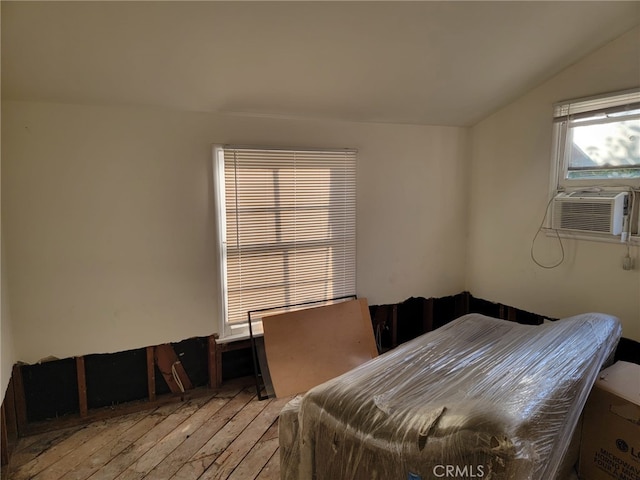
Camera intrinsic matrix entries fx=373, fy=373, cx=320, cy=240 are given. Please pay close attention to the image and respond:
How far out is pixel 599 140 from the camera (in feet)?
8.53

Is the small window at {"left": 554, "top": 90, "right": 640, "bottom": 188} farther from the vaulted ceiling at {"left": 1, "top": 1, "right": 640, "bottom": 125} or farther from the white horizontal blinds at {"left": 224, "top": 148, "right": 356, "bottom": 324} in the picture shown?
the white horizontal blinds at {"left": 224, "top": 148, "right": 356, "bottom": 324}

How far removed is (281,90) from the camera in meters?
2.40

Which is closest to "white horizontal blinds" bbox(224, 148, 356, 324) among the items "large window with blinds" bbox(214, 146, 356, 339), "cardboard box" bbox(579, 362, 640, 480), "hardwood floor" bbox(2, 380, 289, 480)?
"large window with blinds" bbox(214, 146, 356, 339)

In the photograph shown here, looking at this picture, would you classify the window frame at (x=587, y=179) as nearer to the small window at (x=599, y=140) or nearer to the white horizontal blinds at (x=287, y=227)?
the small window at (x=599, y=140)

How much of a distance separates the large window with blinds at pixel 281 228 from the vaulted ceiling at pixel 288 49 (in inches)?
14.9

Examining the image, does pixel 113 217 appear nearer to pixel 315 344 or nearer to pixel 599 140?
pixel 315 344

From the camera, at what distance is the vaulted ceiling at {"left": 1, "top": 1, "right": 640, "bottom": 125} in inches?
68.0

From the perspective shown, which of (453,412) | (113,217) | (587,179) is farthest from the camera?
(587,179)

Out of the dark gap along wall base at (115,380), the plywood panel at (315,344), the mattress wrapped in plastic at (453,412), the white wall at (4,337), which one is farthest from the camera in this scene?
the plywood panel at (315,344)

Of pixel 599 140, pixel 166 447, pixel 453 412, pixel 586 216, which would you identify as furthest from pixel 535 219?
pixel 166 447

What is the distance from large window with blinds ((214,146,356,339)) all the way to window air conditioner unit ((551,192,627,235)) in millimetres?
1529

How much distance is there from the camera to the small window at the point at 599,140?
242cm

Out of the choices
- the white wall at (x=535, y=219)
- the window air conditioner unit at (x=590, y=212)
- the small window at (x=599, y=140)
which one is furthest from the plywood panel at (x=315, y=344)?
the small window at (x=599, y=140)

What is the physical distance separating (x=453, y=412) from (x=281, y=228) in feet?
6.04
